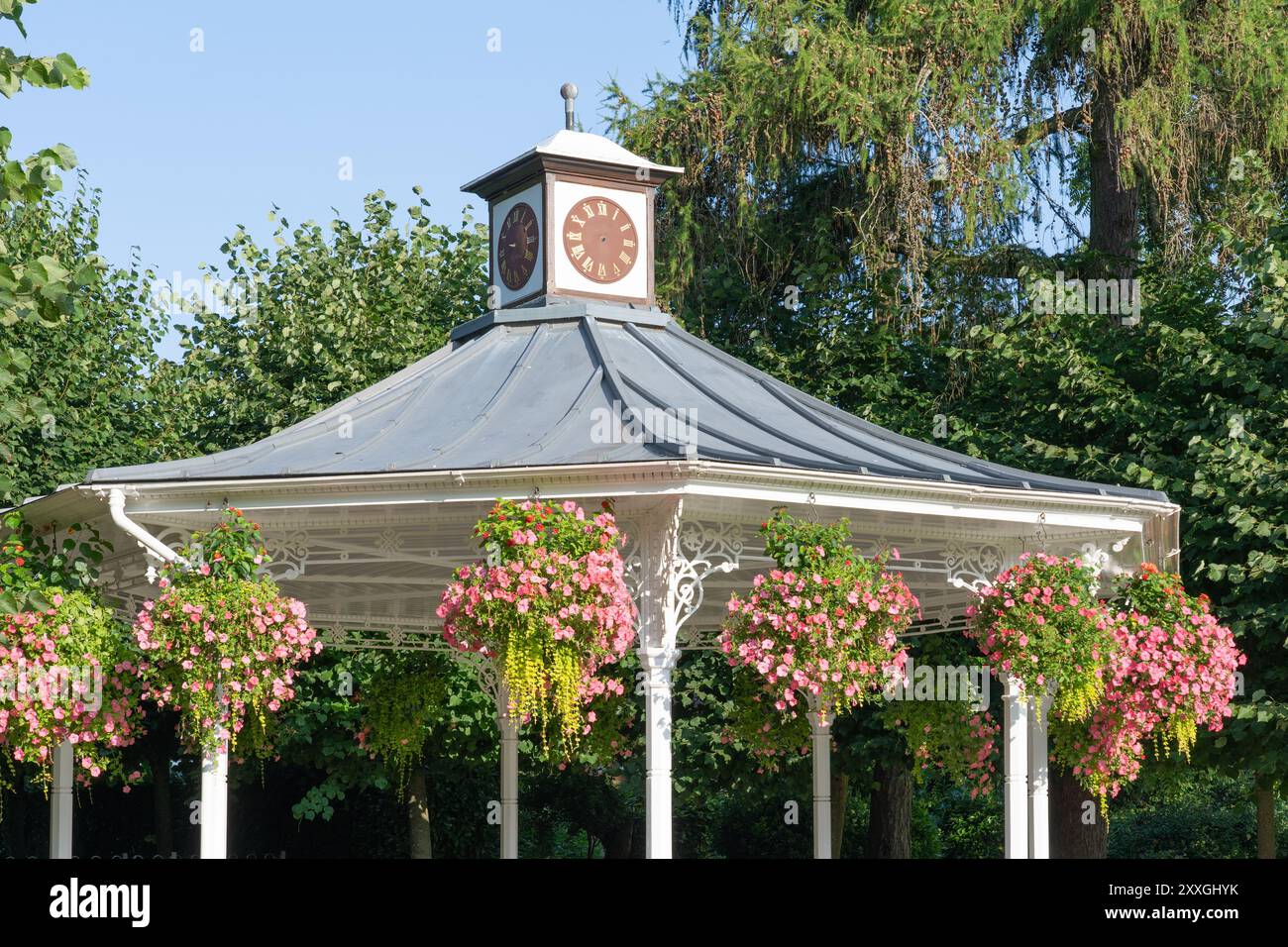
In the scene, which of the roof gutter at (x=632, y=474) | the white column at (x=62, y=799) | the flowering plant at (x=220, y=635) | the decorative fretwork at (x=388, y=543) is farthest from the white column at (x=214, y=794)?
the decorative fretwork at (x=388, y=543)

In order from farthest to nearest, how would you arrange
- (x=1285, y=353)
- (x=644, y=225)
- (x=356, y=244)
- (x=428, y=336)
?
(x=356, y=244)
(x=428, y=336)
(x=1285, y=353)
(x=644, y=225)

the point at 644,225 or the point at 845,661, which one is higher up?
the point at 644,225

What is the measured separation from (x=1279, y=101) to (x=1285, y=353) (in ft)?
17.4

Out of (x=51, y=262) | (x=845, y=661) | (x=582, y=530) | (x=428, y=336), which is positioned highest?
Result: (x=428, y=336)

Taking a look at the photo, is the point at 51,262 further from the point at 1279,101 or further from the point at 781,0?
the point at 1279,101

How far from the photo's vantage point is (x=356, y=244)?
101ft

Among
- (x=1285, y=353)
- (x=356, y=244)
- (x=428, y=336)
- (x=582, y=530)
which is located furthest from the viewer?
(x=356, y=244)

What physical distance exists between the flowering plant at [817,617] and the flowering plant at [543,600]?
3.24 ft

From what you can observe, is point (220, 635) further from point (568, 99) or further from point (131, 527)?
point (568, 99)

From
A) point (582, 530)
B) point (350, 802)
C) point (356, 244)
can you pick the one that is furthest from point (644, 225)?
point (350, 802)

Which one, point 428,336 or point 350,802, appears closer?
point 428,336

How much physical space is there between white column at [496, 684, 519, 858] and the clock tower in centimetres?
439

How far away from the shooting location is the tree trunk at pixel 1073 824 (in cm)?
2314

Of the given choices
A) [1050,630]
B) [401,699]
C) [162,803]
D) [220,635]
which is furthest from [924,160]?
[162,803]
